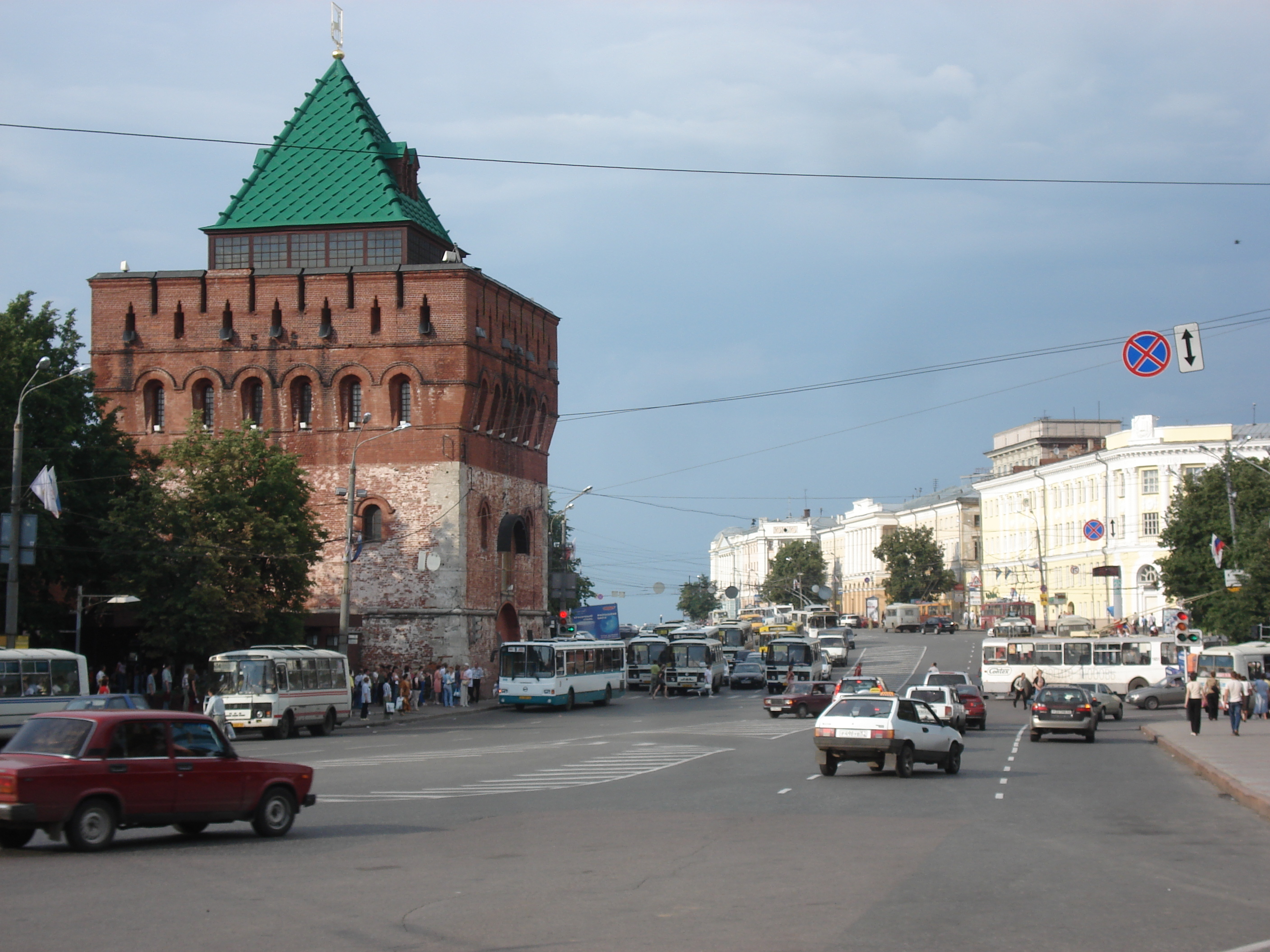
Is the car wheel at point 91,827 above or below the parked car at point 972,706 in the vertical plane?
above

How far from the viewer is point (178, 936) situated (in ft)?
32.0

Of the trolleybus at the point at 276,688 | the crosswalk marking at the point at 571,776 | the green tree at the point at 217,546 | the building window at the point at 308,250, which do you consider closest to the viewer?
the crosswalk marking at the point at 571,776

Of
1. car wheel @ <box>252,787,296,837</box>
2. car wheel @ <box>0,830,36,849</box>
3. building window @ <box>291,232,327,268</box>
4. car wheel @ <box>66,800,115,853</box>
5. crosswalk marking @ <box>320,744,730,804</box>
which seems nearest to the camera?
car wheel @ <box>66,800,115,853</box>

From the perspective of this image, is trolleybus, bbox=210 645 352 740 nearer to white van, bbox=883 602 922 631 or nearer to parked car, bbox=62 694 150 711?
parked car, bbox=62 694 150 711

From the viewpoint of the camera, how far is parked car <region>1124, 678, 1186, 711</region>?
2064 inches

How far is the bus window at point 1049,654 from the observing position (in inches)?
2196

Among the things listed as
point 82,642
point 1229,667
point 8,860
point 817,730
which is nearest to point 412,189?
point 82,642

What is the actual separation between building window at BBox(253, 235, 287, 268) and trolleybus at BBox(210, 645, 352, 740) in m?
25.0

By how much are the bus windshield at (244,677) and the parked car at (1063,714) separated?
19992mm

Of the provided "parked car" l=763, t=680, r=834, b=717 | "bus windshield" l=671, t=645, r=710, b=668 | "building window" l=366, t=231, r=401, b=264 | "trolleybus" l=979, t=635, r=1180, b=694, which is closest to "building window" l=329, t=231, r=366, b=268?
"building window" l=366, t=231, r=401, b=264

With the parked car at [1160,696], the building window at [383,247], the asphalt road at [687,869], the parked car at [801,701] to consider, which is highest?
the building window at [383,247]

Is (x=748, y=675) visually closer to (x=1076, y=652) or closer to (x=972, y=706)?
(x=1076, y=652)

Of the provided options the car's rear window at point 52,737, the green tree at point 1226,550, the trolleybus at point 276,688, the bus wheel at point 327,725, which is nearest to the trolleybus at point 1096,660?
the green tree at point 1226,550

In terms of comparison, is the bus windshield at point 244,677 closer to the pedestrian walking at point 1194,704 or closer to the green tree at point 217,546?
the green tree at point 217,546
